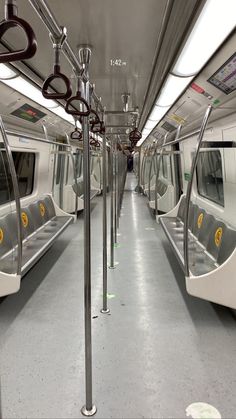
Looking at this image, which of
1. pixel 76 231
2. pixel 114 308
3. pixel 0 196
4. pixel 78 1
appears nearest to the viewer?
pixel 78 1

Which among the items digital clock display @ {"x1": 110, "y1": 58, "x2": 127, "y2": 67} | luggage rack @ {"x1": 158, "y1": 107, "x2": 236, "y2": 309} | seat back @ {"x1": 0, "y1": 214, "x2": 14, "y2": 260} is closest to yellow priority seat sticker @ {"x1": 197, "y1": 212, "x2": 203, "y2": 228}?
luggage rack @ {"x1": 158, "y1": 107, "x2": 236, "y2": 309}

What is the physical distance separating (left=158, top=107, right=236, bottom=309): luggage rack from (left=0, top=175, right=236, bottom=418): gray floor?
0.36 m

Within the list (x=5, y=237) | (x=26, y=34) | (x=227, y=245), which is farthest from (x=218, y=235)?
(x=26, y=34)

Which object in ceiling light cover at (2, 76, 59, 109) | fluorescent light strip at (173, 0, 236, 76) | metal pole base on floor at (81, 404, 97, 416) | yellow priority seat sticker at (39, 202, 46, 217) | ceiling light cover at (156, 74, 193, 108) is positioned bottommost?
metal pole base on floor at (81, 404, 97, 416)

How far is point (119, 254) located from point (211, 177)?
1.81 meters

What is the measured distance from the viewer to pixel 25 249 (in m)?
3.82

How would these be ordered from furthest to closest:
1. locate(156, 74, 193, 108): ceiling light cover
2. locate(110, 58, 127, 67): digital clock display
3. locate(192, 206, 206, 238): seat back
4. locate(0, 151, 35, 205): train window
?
1. locate(0, 151, 35, 205): train window
2. locate(192, 206, 206, 238): seat back
3. locate(156, 74, 193, 108): ceiling light cover
4. locate(110, 58, 127, 67): digital clock display

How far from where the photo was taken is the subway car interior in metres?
1.81

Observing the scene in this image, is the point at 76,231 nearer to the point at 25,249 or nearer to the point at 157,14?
the point at 25,249

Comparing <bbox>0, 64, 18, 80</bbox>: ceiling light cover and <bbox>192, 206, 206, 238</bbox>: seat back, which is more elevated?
<bbox>0, 64, 18, 80</bbox>: ceiling light cover

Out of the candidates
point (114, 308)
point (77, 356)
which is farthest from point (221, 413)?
point (114, 308)

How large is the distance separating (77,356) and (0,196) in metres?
2.52

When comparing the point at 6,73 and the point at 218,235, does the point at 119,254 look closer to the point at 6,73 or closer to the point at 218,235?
the point at 218,235

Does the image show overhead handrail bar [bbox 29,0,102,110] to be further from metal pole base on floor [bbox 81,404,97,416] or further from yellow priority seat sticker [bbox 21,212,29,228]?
yellow priority seat sticker [bbox 21,212,29,228]
